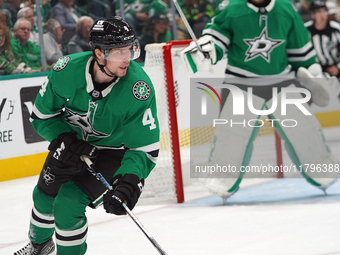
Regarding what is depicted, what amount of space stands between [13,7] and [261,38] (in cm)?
203

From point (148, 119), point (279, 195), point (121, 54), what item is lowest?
point (279, 195)

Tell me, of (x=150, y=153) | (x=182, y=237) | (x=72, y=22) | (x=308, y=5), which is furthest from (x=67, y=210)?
(x=308, y=5)

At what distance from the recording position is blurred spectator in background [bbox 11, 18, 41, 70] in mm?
4770

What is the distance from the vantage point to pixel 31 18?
4867 millimetres

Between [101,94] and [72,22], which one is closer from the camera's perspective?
[101,94]

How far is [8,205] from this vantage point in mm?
4012

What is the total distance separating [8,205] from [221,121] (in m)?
1.45

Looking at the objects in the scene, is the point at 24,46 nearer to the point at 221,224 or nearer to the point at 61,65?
the point at 221,224

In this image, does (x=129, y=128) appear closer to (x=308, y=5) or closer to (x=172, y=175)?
(x=172, y=175)

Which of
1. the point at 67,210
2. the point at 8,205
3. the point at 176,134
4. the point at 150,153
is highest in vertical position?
the point at 150,153

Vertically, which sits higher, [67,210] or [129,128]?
[129,128]

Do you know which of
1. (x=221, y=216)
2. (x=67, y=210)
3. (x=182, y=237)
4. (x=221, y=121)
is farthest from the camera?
(x=221, y=121)

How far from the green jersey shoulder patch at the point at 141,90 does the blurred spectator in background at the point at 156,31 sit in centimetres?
342

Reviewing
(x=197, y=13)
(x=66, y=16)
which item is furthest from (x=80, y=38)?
(x=197, y=13)
